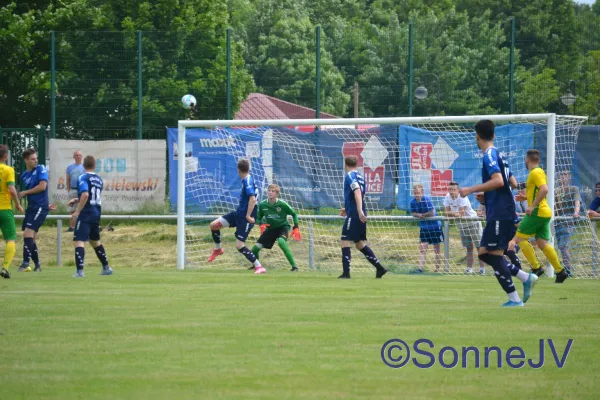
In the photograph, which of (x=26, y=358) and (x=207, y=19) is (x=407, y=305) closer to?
(x=26, y=358)

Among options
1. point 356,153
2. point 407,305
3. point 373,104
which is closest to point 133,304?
point 407,305

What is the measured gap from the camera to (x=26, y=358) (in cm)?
730

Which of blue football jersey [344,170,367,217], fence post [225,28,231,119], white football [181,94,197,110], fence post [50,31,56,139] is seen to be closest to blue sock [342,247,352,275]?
blue football jersey [344,170,367,217]

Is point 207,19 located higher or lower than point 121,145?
higher

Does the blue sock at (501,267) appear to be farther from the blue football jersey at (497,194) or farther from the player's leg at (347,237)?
the player's leg at (347,237)

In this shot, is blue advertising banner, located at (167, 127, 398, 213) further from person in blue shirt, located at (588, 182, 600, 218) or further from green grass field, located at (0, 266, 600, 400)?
green grass field, located at (0, 266, 600, 400)

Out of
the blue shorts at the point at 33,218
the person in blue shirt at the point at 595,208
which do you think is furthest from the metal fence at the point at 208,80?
the blue shorts at the point at 33,218

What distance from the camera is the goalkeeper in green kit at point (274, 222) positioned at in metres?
17.5

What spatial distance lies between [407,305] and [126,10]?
1034 inches

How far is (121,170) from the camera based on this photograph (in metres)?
22.9

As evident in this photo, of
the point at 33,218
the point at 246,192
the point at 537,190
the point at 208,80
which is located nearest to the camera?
the point at 537,190

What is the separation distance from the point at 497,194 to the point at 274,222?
7492 millimetres

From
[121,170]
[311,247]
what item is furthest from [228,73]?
[311,247]

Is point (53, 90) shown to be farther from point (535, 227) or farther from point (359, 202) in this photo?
point (535, 227)
